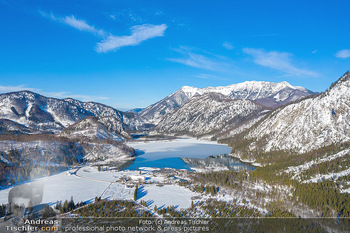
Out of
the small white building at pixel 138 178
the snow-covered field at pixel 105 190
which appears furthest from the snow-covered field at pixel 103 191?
the small white building at pixel 138 178

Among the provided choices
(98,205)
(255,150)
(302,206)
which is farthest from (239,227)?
(255,150)

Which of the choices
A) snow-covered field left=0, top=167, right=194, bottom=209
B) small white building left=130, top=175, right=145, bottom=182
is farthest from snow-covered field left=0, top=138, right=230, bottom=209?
small white building left=130, top=175, right=145, bottom=182

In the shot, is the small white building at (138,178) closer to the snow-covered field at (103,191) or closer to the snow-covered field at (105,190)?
the snow-covered field at (105,190)

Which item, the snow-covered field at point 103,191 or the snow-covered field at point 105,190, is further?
the snow-covered field at point 105,190

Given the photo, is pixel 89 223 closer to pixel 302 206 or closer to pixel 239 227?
pixel 239 227

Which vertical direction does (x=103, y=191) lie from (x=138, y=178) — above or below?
below

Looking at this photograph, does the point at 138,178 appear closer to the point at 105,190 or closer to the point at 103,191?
the point at 105,190

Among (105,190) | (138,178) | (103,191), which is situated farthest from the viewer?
(138,178)

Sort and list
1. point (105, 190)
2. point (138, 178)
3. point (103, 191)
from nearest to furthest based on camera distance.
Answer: point (103, 191)
point (105, 190)
point (138, 178)

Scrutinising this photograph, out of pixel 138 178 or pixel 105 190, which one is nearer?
pixel 105 190

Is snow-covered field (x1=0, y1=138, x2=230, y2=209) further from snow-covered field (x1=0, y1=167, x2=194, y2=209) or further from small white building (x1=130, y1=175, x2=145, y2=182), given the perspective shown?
small white building (x1=130, y1=175, x2=145, y2=182)

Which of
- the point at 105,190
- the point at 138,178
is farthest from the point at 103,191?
the point at 138,178
